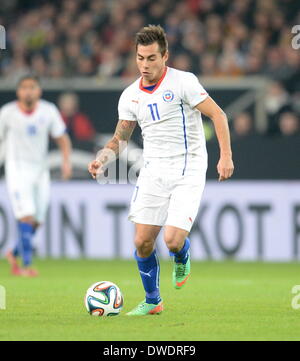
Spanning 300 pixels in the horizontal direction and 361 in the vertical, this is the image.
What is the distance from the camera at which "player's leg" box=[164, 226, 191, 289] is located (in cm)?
856

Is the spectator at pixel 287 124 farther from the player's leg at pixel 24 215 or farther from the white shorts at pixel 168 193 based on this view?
the white shorts at pixel 168 193

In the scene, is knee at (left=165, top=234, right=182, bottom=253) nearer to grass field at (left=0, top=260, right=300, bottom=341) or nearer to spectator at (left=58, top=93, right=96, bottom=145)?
grass field at (left=0, top=260, right=300, bottom=341)

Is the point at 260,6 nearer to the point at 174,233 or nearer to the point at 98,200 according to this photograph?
the point at 98,200

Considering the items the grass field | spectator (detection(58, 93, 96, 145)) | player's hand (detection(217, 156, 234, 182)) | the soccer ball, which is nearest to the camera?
the grass field

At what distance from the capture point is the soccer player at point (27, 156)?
13711 millimetres

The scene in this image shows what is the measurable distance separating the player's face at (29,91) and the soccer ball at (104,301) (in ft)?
17.1

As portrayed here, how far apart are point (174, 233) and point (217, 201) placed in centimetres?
728

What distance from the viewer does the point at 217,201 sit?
15805 millimetres

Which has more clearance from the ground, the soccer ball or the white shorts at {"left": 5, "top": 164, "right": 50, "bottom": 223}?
the white shorts at {"left": 5, "top": 164, "right": 50, "bottom": 223}

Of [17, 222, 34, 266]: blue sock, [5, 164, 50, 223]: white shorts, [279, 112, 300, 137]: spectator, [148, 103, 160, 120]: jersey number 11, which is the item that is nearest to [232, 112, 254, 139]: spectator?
[279, 112, 300, 137]: spectator

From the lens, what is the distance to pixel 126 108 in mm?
8820

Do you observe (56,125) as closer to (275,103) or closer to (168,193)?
(275,103)

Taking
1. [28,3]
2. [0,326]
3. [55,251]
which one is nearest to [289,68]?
[55,251]

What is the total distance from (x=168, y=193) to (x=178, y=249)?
49 centimetres
